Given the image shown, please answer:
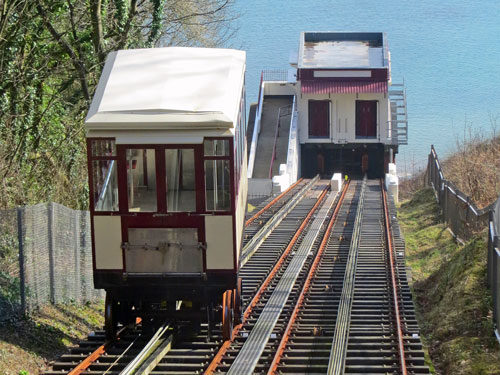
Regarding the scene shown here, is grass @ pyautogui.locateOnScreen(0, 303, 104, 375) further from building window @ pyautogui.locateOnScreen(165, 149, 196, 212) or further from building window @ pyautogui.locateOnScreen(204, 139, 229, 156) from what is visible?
building window @ pyautogui.locateOnScreen(204, 139, 229, 156)

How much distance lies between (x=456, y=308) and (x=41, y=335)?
633 centimetres

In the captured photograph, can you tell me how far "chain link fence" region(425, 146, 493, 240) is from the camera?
17094 millimetres

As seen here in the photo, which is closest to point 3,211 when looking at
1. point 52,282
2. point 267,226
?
point 52,282

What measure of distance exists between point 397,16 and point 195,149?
85882 mm

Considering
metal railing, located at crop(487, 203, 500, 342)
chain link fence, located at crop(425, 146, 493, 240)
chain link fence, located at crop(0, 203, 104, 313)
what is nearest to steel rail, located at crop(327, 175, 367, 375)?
metal railing, located at crop(487, 203, 500, 342)

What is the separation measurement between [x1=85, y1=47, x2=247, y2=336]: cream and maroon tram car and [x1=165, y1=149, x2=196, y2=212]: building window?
0.01 m

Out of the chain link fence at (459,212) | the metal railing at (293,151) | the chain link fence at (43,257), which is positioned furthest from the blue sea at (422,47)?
the chain link fence at (43,257)

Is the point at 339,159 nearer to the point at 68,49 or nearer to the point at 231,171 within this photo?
the point at 68,49

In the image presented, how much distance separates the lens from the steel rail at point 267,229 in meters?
16.7

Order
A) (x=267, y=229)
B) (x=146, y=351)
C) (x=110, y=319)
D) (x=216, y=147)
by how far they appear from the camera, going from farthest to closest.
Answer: (x=267, y=229), (x=110, y=319), (x=216, y=147), (x=146, y=351)

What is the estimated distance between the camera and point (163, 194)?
9898 mm

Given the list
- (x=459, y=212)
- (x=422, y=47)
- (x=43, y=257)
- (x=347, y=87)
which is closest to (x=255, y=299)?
(x=43, y=257)

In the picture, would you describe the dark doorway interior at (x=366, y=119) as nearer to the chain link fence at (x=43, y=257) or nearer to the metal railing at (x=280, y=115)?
the metal railing at (x=280, y=115)

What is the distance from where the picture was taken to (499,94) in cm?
6488
